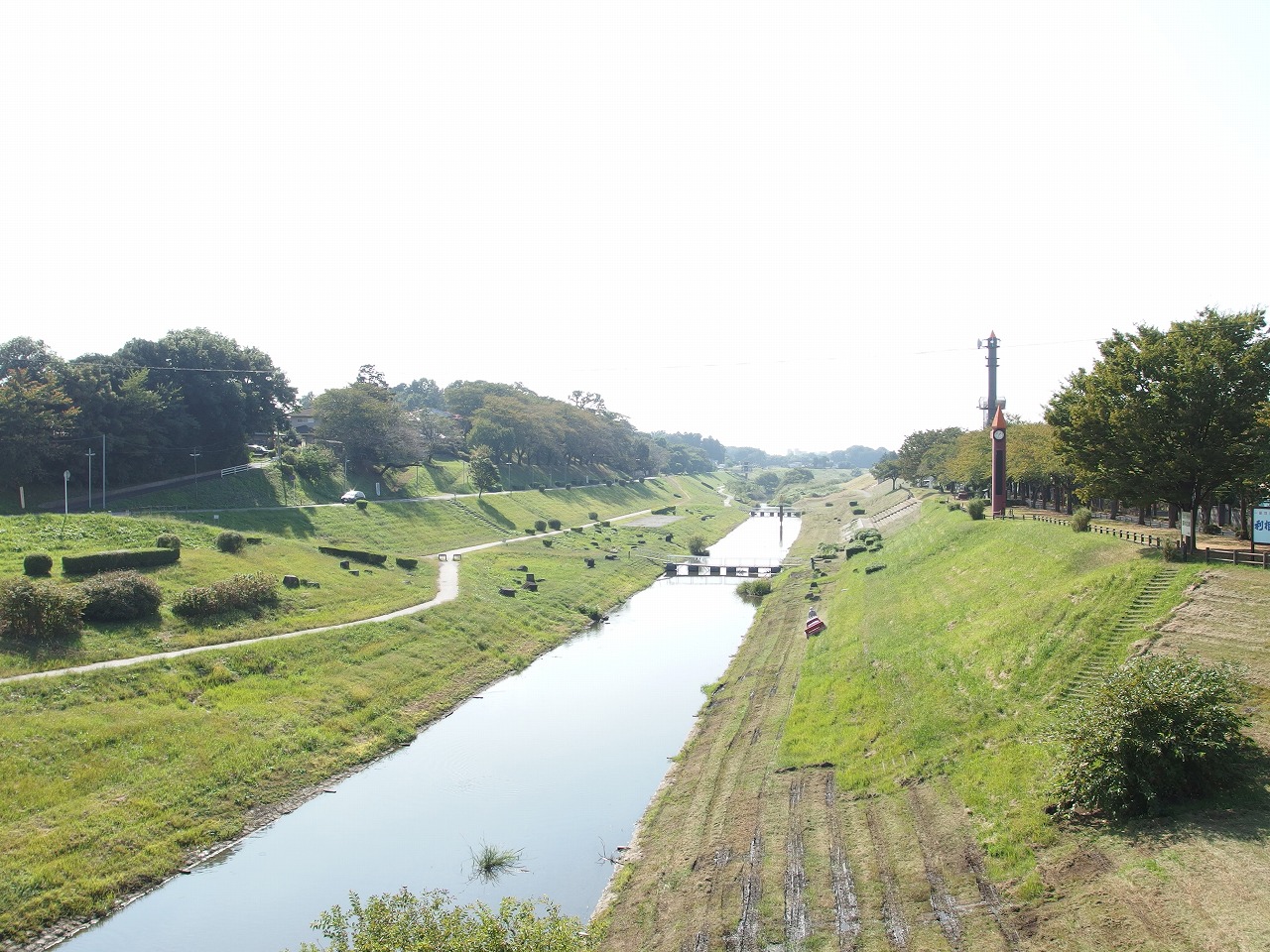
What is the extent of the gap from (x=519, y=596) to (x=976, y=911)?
40248 millimetres

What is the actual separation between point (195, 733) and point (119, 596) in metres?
8.92

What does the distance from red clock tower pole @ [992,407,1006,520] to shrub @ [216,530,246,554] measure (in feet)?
146

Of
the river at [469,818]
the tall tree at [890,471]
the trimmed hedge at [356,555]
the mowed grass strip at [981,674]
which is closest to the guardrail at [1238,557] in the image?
the mowed grass strip at [981,674]

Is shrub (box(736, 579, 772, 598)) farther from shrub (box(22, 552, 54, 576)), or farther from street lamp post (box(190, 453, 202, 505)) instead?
shrub (box(22, 552, 54, 576))

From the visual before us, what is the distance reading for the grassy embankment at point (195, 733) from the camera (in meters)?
20.4

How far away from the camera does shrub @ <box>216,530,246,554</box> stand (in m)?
44.0

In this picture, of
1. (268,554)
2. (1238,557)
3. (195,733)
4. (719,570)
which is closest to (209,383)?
(268,554)

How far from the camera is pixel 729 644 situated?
4806 centimetres

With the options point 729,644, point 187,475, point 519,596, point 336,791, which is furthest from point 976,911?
point 187,475

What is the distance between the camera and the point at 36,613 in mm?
28922

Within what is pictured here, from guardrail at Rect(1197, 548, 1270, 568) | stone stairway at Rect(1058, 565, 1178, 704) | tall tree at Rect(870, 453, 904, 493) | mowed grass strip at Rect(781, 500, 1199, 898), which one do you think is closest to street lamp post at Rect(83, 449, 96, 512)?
mowed grass strip at Rect(781, 500, 1199, 898)

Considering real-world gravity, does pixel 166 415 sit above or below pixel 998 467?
above

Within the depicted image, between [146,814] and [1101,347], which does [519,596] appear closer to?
[146,814]

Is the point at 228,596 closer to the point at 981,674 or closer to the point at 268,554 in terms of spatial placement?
the point at 268,554
